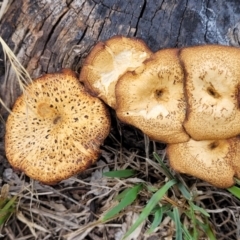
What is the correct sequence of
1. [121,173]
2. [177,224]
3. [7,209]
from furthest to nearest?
[7,209] → [121,173] → [177,224]

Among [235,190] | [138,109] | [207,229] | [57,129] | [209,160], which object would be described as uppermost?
[138,109]

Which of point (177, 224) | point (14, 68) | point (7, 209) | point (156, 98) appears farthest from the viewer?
point (7, 209)

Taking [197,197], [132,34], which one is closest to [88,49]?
[132,34]

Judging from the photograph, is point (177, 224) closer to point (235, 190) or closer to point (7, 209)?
point (235, 190)

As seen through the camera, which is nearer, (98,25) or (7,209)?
(98,25)

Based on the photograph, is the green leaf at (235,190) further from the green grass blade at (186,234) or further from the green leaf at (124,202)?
the green leaf at (124,202)

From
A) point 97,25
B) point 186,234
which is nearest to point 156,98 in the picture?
point 97,25

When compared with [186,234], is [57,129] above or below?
above
